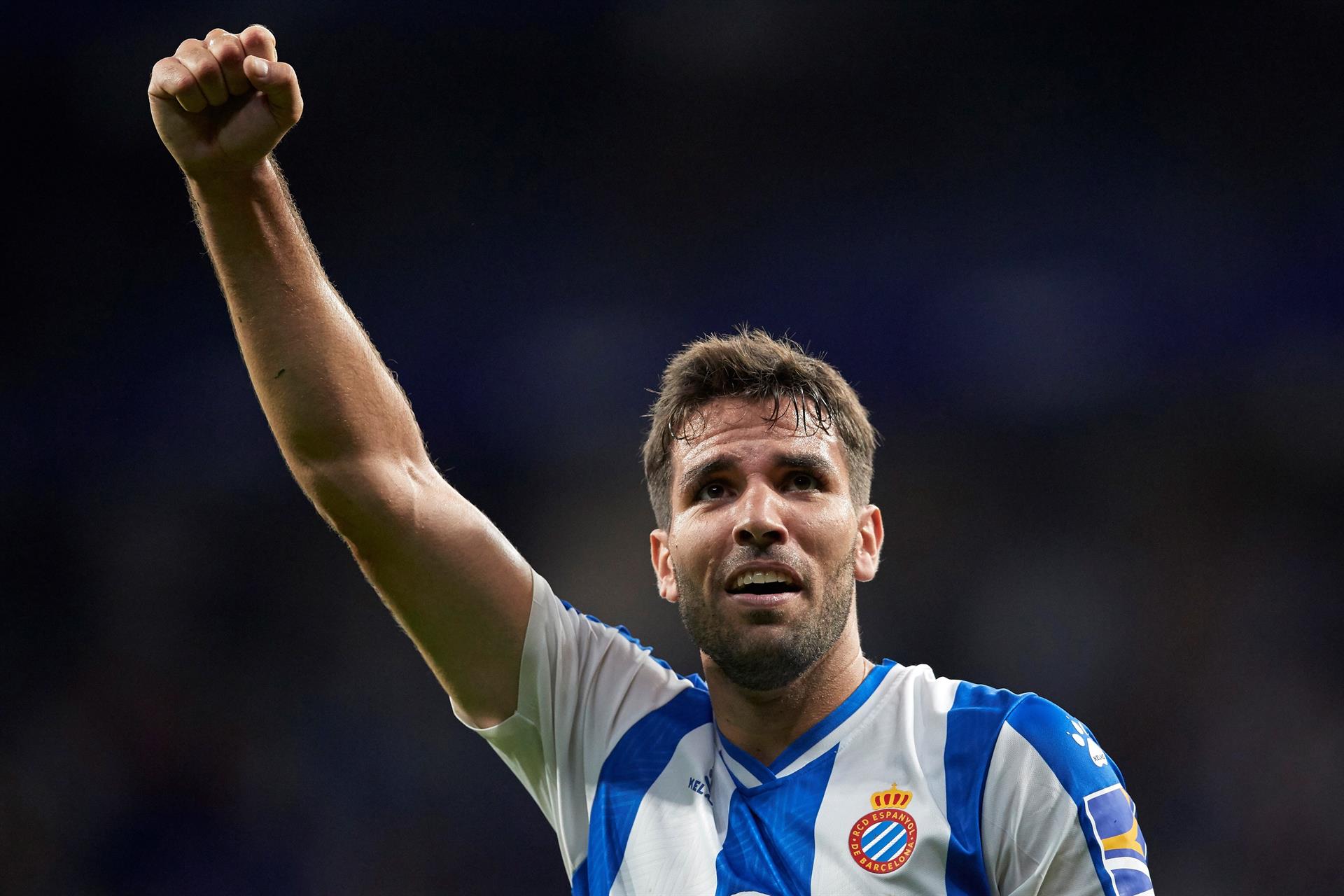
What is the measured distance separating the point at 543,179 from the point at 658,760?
4554 mm

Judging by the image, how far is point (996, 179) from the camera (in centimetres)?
604

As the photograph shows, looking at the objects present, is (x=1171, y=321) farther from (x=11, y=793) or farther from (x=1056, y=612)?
(x=11, y=793)

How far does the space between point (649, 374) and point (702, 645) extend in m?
3.68

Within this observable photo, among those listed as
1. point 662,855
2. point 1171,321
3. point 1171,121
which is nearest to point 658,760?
point 662,855

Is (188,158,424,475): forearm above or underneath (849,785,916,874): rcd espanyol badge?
above

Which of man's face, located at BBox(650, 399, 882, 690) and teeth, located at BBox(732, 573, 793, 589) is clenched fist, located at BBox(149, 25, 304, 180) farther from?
teeth, located at BBox(732, 573, 793, 589)

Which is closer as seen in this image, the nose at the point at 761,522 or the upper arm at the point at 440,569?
the upper arm at the point at 440,569

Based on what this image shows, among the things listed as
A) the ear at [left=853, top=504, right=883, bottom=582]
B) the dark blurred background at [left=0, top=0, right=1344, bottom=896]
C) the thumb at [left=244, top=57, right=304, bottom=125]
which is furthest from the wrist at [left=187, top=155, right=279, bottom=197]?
the dark blurred background at [left=0, top=0, right=1344, bottom=896]

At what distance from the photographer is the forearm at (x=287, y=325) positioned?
2029 millimetres

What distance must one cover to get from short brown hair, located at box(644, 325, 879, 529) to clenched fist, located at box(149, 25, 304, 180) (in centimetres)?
103

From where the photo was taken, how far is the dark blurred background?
5.39m

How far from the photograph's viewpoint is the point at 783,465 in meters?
2.39

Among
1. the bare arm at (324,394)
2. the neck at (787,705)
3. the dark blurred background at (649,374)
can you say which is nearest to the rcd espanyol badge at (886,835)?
the neck at (787,705)

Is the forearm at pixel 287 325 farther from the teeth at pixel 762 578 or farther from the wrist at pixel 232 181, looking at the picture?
the teeth at pixel 762 578
